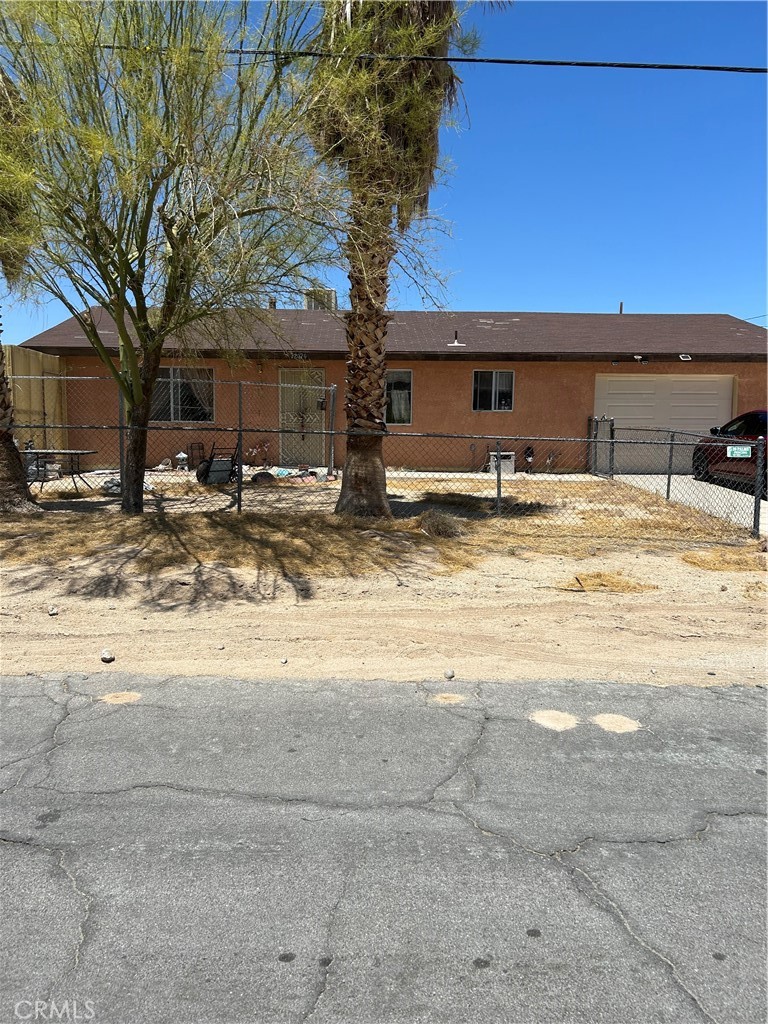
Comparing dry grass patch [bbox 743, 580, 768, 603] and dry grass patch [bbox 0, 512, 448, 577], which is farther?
dry grass patch [bbox 0, 512, 448, 577]

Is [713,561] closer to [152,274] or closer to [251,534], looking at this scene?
[251,534]

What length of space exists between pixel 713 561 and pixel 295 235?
6213 mm

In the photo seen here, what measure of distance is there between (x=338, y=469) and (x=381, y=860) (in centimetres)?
1575

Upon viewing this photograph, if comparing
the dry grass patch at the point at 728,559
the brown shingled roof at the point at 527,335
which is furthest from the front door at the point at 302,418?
the dry grass patch at the point at 728,559

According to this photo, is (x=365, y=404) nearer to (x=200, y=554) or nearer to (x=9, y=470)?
(x=200, y=554)

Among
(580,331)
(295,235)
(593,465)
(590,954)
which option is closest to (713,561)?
(295,235)

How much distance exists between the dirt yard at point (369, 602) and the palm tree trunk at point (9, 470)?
0.88 metres

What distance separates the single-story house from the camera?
18.3 metres

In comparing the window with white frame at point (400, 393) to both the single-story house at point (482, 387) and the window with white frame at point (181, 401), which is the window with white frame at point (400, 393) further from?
the window with white frame at point (181, 401)

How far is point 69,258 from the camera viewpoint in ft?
27.7

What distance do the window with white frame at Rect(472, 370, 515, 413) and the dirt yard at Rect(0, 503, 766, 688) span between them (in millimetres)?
9511

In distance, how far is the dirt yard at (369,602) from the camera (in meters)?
5.39

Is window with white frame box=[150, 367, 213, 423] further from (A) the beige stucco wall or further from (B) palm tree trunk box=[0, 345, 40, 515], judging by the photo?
(B) palm tree trunk box=[0, 345, 40, 515]

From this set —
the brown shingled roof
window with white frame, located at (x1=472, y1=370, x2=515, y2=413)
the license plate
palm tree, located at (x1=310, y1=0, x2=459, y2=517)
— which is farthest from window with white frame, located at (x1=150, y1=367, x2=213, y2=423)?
the license plate
